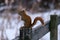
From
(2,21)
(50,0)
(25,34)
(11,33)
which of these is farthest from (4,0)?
(25,34)

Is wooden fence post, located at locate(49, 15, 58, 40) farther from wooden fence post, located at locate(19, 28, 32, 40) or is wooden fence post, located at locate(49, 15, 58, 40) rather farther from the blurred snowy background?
wooden fence post, located at locate(19, 28, 32, 40)

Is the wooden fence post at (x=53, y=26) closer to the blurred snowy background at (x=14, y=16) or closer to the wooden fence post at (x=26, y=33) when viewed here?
the blurred snowy background at (x=14, y=16)

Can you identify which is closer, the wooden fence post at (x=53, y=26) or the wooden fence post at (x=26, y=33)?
the wooden fence post at (x=26, y=33)

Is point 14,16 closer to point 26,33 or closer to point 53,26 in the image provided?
point 53,26

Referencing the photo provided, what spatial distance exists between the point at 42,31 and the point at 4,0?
0.49 metres

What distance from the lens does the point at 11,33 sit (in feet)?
4.95

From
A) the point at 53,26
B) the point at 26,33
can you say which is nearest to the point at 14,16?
the point at 53,26

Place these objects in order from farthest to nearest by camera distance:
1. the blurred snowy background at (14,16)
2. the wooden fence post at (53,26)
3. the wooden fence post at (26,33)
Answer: the blurred snowy background at (14,16)
the wooden fence post at (53,26)
the wooden fence post at (26,33)

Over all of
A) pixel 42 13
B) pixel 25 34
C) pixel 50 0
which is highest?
pixel 50 0

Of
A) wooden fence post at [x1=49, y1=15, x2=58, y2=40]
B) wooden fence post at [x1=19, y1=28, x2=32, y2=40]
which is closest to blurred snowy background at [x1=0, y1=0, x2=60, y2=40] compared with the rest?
wooden fence post at [x1=49, y1=15, x2=58, y2=40]

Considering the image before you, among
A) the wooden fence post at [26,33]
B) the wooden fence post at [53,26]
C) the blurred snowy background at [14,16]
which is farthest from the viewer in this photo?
the blurred snowy background at [14,16]

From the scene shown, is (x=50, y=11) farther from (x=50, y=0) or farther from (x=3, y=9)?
(x=3, y=9)

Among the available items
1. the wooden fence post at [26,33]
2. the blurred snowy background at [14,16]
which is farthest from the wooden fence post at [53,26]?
the wooden fence post at [26,33]

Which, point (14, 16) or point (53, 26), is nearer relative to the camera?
point (53, 26)
